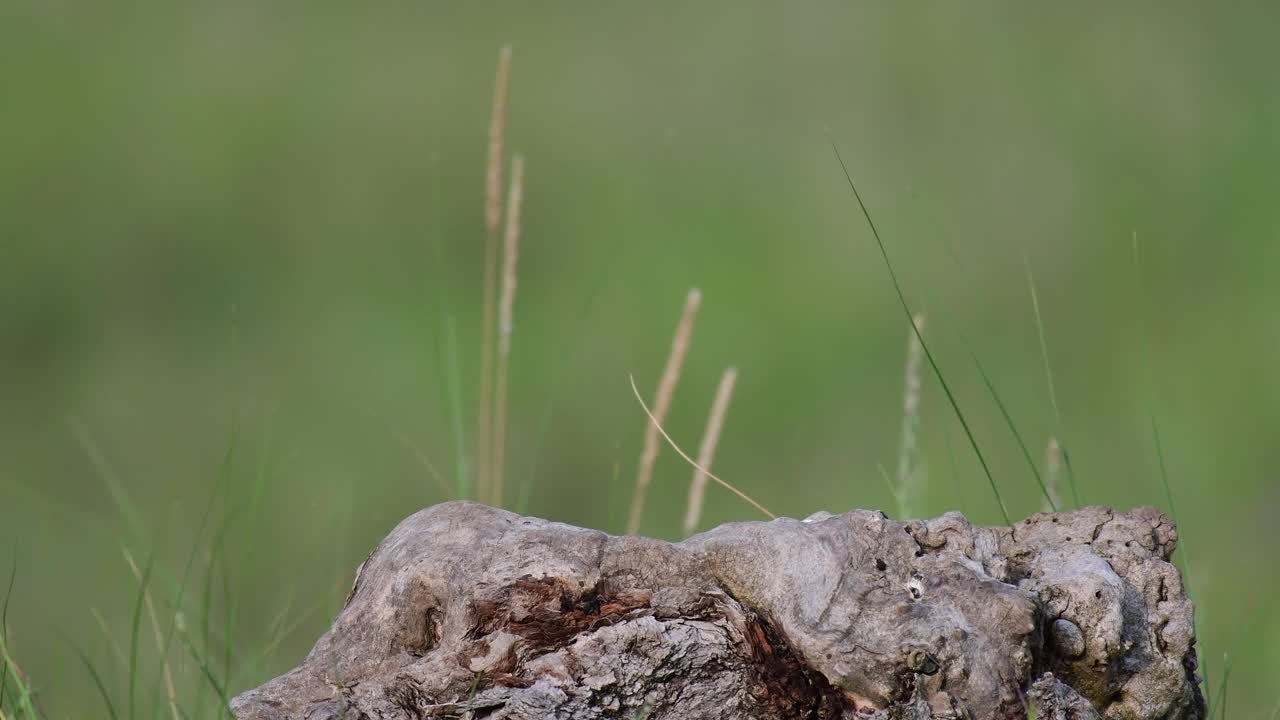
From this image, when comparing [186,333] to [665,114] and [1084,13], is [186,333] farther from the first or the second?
[1084,13]

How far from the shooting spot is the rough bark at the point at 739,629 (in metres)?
1.17

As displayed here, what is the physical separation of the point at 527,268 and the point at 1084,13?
397 centimetres

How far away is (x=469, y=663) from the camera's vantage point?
1.22 meters

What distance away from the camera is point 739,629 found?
1.22m

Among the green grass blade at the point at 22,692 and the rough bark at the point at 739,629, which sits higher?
the rough bark at the point at 739,629

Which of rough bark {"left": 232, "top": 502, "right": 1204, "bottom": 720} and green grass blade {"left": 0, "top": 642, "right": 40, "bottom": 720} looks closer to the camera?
rough bark {"left": 232, "top": 502, "right": 1204, "bottom": 720}

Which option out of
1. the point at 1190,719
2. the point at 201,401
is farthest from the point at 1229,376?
the point at 1190,719

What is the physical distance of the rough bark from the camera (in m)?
1.17

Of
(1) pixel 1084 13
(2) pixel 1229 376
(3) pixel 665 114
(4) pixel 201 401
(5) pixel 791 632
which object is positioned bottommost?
(4) pixel 201 401

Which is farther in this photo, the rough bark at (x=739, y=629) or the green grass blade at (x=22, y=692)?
the green grass blade at (x=22, y=692)

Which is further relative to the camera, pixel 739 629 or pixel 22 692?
pixel 22 692

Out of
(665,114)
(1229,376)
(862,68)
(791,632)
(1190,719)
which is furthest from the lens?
(665,114)

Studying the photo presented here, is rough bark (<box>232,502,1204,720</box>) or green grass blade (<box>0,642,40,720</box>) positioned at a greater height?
rough bark (<box>232,502,1204,720</box>)

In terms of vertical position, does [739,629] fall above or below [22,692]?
above
